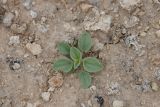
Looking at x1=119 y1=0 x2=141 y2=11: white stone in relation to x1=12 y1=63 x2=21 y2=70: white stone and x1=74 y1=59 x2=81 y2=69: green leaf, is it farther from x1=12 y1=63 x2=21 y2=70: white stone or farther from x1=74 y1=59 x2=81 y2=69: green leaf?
x1=12 y1=63 x2=21 y2=70: white stone

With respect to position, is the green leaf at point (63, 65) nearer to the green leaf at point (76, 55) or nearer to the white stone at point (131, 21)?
the green leaf at point (76, 55)

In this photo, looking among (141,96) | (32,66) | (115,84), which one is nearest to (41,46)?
(32,66)

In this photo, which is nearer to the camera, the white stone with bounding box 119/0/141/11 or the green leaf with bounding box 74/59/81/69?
the green leaf with bounding box 74/59/81/69

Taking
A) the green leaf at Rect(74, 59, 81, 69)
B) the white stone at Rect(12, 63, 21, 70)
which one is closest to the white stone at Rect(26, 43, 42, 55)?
the white stone at Rect(12, 63, 21, 70)

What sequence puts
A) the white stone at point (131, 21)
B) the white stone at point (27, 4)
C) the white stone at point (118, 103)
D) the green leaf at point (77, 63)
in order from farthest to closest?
the white stone at point (27, 4), the white stone at point (131, 21), the green leaf at point (77, 63), the white stone at point (118, 103)

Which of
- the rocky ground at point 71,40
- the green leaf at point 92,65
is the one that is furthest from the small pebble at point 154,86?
the green leaf at point 92,65
